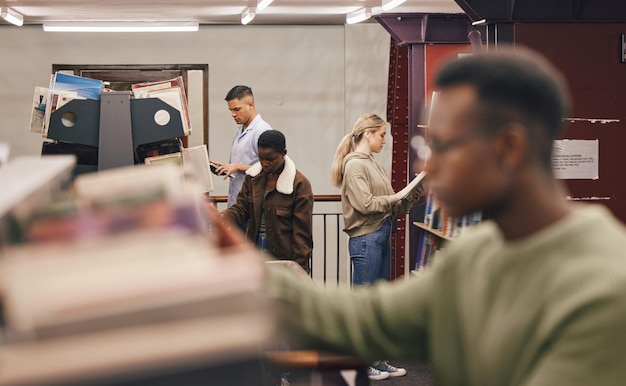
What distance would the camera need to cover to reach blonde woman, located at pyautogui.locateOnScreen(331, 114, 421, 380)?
195 inches

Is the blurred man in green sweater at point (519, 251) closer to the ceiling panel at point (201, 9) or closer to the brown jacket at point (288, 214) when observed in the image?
the brown jacket at point (288, 214)

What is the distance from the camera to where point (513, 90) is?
47.4 inches

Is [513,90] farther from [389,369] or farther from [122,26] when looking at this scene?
[122,26]


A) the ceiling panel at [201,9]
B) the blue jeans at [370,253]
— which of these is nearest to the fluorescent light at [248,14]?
the ceiling panel at [201,9]

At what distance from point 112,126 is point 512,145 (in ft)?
8.96

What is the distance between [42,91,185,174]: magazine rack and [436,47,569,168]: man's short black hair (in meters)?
2.62

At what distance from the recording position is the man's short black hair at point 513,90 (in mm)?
1201

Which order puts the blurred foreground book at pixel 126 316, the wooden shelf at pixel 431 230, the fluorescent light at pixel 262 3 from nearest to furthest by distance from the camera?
the blurred foreground book at pixel 126 316, the wooden shelf at pixel 431 230, the fluorescent light at pixel 262 3

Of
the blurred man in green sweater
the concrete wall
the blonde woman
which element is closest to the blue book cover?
the blonde woman

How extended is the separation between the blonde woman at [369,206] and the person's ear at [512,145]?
369 cm

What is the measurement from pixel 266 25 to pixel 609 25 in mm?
5421

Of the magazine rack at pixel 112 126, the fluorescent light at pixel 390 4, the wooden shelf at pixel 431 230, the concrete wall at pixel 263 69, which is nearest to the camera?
the magazine rack at pixel 112 126

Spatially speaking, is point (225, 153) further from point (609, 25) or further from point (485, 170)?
point (485, 170)

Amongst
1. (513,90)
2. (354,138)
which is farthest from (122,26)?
(513,90)
